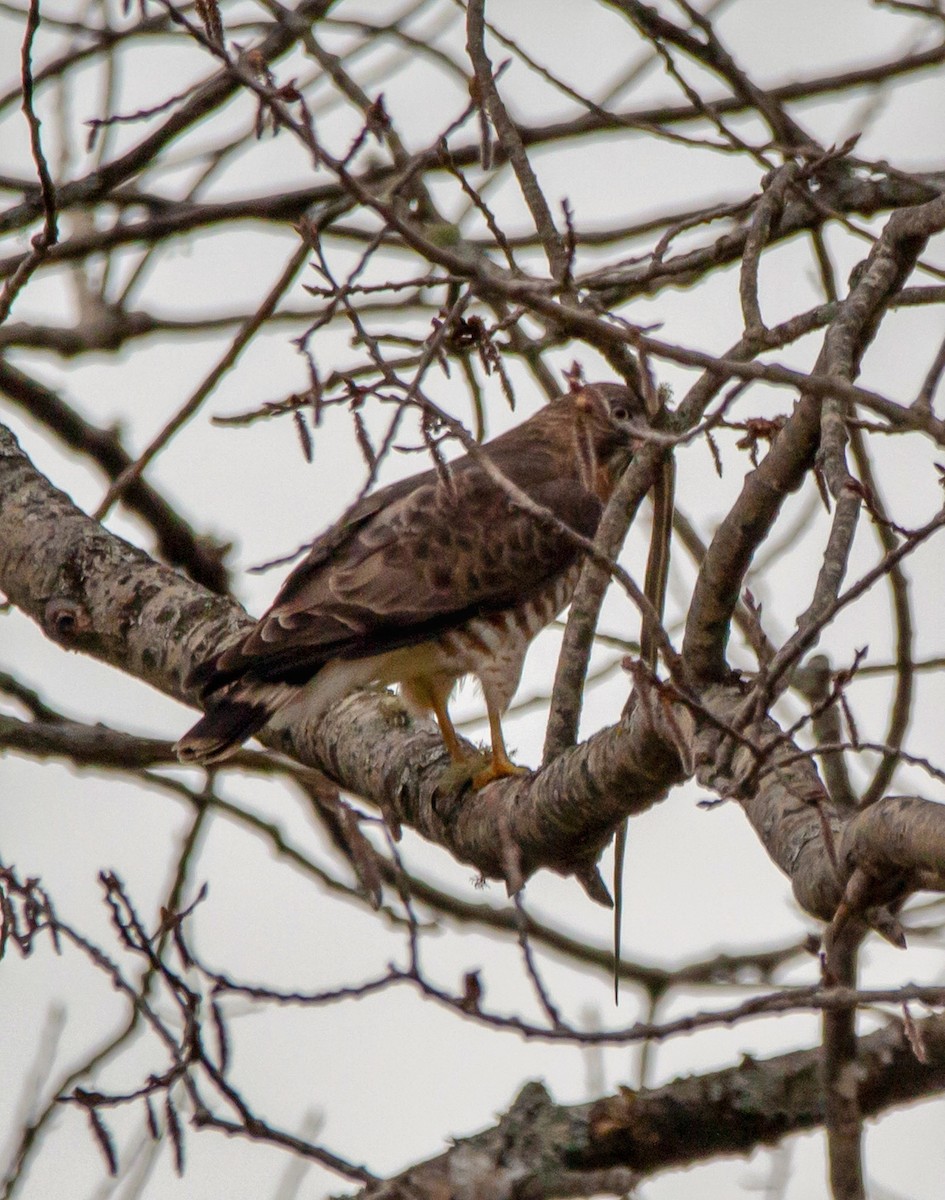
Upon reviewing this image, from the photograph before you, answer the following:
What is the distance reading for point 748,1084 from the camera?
3484mm

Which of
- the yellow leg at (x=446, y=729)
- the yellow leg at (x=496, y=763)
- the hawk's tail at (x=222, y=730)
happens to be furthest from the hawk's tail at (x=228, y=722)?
the yellow leg at (x=496, y=763)

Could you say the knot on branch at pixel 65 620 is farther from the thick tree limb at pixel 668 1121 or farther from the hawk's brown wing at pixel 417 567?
the thick tree limb at pixel 668 1121

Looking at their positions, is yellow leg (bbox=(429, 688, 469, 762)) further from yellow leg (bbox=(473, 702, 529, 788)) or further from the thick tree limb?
the thick tree limb

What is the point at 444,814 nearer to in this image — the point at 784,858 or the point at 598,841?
the point at 598,841

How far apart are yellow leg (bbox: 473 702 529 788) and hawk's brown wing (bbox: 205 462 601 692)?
1.28ft

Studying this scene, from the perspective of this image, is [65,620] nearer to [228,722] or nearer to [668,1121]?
[228,722]

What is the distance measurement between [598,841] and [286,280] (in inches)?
78.8

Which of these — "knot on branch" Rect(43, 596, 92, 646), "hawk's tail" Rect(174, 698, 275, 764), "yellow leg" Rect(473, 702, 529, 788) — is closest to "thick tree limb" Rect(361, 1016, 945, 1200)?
"yellow leg" Rect(473, 702, 529, 788)

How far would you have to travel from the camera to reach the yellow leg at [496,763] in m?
4.91

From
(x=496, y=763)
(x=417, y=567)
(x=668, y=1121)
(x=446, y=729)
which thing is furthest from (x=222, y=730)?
(x=668, y=1121)

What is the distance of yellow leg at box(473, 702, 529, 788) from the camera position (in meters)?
4.91

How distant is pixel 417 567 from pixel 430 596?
13 cm

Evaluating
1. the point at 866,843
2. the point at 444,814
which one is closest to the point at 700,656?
the point at 866,843

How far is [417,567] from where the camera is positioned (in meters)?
5.92
